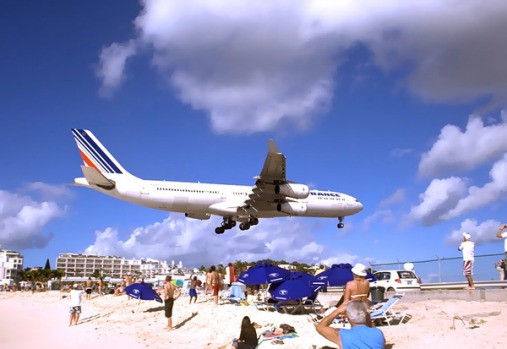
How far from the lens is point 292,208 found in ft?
106

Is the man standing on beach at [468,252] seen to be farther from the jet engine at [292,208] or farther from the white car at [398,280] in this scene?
the jet engine at [292,208]

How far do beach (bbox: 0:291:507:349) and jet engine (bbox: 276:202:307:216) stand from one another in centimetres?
1241

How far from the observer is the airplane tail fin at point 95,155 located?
3186 cm

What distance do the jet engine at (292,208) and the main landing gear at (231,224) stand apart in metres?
2.79

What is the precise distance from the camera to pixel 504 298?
13.3m

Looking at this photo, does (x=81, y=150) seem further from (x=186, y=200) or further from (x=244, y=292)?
(x=244, y=292)

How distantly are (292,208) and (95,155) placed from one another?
13.3 meters

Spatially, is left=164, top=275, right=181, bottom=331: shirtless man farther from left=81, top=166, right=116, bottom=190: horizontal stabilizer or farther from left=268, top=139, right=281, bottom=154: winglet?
left=81, top=166, right=116, bottom=190: horizontal stabilizer

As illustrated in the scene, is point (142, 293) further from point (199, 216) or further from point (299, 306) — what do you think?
point (199, 216)

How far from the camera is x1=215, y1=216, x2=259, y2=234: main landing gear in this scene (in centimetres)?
3456

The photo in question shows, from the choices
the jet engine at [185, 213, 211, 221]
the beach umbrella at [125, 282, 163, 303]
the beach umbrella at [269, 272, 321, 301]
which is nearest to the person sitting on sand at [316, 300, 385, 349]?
the beach umbrella at [269, 272, 321, 301]

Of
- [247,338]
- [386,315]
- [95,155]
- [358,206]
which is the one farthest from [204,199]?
[247,338]

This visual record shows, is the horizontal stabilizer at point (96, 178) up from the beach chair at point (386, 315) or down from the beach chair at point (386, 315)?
up

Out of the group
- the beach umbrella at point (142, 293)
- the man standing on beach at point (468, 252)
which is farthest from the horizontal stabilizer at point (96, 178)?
the man standing on beach at point (468, 252)
